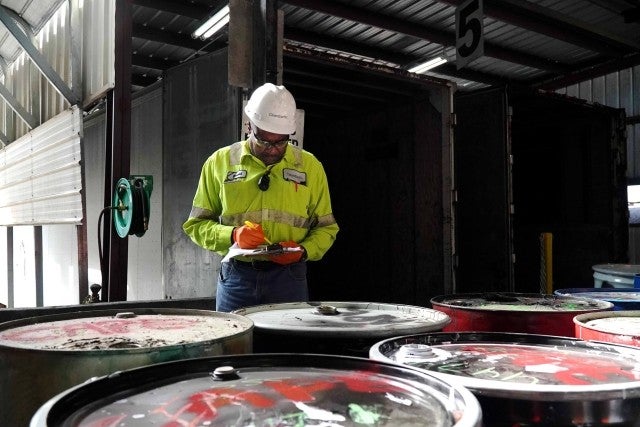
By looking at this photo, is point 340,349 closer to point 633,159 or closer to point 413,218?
point 413,218

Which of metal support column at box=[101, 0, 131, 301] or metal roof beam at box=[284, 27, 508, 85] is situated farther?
metal roof beam at box=[284, 27, 508, 85]

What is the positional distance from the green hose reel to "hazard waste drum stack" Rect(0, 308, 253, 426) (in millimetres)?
2305

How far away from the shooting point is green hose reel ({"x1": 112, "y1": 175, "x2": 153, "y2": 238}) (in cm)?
427

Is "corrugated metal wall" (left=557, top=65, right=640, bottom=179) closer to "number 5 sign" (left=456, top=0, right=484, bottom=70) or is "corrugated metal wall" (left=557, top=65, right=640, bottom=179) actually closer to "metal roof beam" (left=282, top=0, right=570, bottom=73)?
"metal roof beam" (left=282, top=0, right=570, bottom=73)

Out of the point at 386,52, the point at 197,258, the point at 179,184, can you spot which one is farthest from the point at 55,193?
the point at 386,52

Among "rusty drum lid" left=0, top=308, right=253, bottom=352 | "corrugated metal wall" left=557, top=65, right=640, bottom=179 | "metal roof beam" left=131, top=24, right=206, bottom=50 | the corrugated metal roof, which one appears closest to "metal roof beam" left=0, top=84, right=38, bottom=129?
the corrugated metal roof

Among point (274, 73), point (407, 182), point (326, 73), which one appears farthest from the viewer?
point (407, 182)

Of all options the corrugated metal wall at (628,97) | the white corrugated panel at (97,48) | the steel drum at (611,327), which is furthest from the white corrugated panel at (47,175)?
the corrugated metal wall at (628,97)

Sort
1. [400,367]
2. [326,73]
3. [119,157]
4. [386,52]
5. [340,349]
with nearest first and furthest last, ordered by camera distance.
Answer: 1. [400,367]
2. [340,349]
3. [119,157]
4. [326,73]
5. [386,52]

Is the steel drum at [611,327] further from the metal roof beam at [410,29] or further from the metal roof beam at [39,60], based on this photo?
the metal roof beam at [410,29]

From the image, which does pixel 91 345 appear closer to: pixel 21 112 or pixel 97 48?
pixel 97 48

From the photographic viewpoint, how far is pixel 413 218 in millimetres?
6125

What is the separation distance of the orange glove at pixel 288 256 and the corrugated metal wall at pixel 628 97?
29.8 feet

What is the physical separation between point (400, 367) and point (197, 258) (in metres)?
4.08
